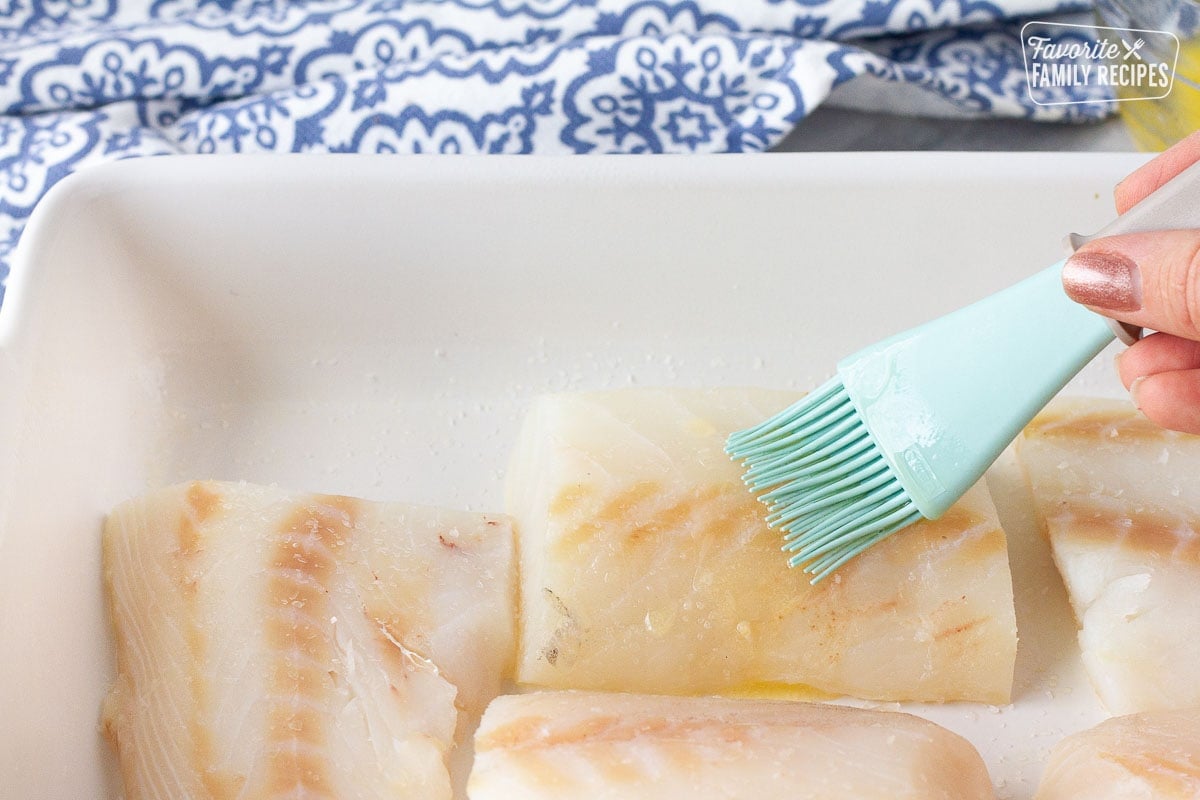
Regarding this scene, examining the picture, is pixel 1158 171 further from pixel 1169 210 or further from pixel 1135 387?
pixel 1169 210

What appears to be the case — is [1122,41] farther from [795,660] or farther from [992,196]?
[795,660]

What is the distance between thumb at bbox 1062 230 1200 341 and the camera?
1182 mm

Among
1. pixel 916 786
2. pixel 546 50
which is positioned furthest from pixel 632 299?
pixel 916 786

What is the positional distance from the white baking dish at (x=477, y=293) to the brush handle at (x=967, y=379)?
0.38m

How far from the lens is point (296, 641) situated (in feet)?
4.69

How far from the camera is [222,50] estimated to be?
2188 millimetres

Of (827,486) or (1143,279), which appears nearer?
(1143,279)

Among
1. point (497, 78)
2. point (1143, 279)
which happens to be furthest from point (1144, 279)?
point (497, 78)

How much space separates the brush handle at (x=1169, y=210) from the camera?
1.23m

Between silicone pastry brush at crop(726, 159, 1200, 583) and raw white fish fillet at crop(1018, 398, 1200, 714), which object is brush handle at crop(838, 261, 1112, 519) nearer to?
silicone pastry brush at crop(726, 159, 1200, 583)

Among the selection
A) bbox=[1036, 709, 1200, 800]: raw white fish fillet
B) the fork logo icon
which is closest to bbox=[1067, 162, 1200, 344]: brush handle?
bbox=[1036, 709, 1200, 800]: raw white fish fillet

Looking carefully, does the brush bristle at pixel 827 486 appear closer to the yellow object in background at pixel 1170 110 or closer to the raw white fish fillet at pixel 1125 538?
the raw white fish fillet at pixel 1125 538

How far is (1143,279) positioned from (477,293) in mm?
1064

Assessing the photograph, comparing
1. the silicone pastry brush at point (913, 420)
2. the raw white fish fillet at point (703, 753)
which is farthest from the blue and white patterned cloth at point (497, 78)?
the raw white fish fillet at point (703, 753)
